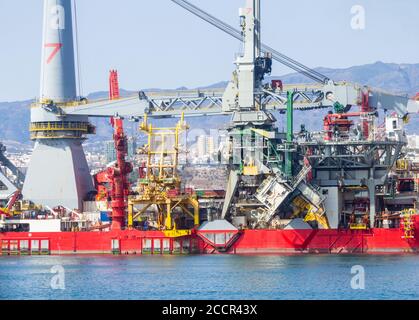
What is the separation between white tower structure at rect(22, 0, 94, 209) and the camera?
75.2m

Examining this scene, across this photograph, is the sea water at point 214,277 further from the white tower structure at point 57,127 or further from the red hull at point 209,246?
the white tower structure at point 57,127

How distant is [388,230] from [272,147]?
861 centimetres

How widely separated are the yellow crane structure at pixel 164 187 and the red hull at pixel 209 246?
Answer: 3.51 ft

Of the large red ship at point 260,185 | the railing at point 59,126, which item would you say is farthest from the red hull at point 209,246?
the railing at point 59,126

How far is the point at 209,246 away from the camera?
225 feet

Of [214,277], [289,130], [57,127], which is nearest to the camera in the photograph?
[214,277]

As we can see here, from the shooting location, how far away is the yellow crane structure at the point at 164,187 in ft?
224

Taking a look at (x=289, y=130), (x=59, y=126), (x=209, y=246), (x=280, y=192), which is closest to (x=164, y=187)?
(x=209, y=246)

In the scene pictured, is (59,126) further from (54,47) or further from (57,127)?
(54,47)

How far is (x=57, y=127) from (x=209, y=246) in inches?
577

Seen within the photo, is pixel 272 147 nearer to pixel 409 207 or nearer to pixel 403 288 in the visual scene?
pixel 409 207

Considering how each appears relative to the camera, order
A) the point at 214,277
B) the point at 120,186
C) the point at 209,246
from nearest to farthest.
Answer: the point at 214,277 → the point at 209,246 → the point at 120,186

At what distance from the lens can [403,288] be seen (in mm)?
47812

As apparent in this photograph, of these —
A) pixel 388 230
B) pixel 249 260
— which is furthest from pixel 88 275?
pixel 388 230
